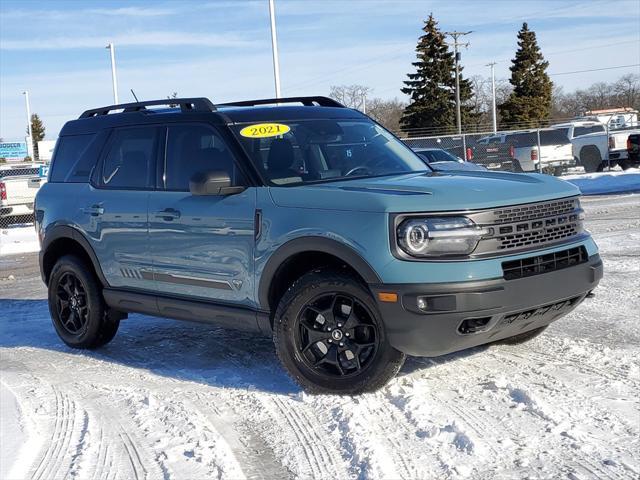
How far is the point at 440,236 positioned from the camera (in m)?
4.46

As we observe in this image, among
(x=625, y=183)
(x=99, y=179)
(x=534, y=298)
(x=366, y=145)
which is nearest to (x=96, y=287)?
(x=99, y=179)

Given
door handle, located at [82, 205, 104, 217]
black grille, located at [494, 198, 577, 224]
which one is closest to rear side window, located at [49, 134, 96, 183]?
door handle, located at [82, 205, 104, 217]

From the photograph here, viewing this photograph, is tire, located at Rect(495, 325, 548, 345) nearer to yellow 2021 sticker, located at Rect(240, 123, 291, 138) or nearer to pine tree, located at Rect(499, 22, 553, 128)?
yellow 2021 sticker, located at Rect(240, 123, 291, 138)

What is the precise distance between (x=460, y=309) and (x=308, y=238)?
1.04 m

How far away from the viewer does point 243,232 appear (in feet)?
17.3

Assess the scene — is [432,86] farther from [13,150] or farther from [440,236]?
[440,236]

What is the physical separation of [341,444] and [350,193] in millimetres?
1477

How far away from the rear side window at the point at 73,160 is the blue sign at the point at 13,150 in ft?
239

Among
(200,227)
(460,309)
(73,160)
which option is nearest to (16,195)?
(73,160)

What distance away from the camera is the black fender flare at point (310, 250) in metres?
4.61

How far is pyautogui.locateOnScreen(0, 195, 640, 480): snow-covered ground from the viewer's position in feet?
12.8

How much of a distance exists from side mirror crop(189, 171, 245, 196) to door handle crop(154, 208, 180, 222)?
43 cm

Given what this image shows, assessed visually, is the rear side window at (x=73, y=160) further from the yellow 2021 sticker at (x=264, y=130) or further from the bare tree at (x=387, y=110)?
the bare tree at (x=387, y=110)

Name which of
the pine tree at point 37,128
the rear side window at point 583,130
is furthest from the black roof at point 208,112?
the pine tree at point 37,128
